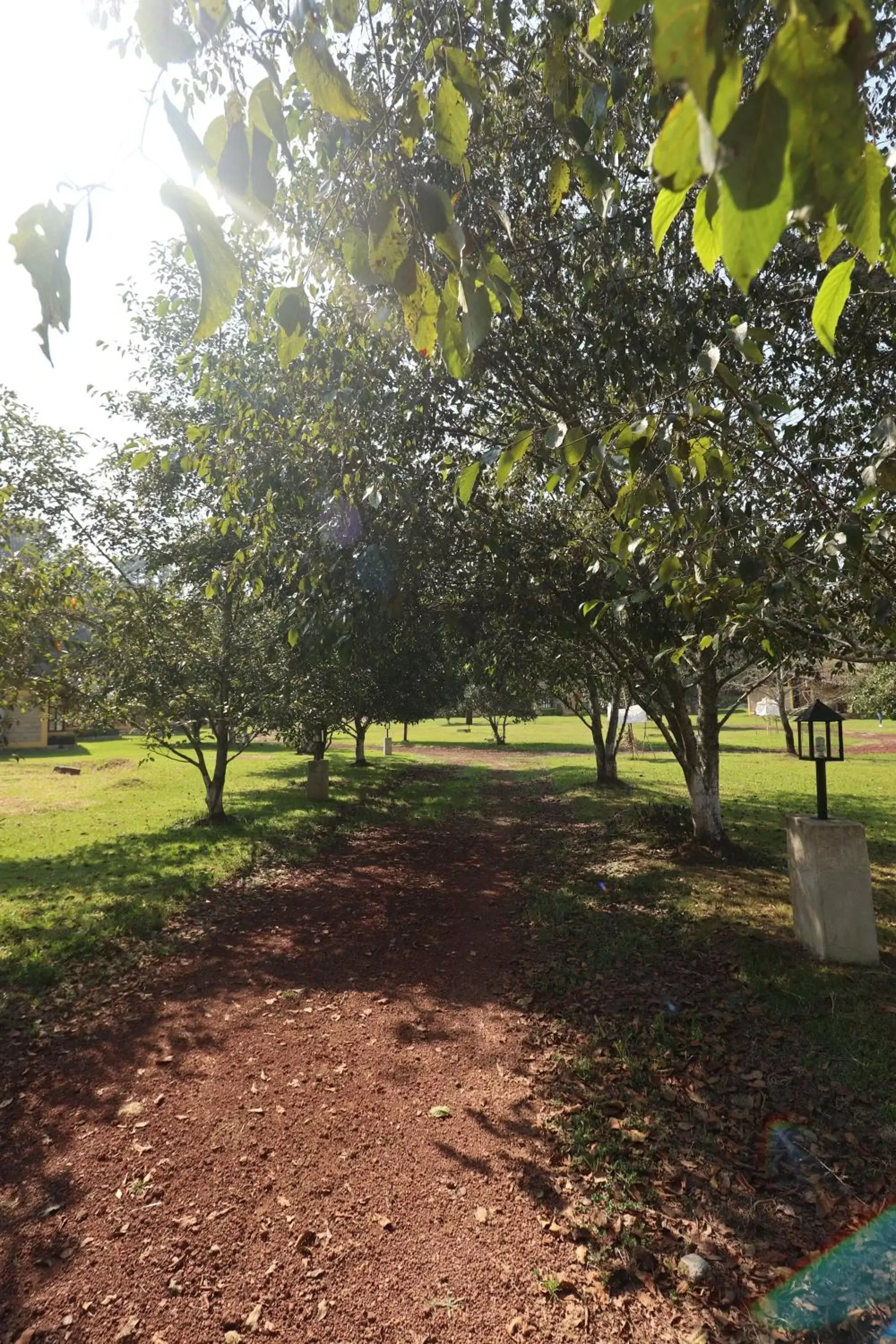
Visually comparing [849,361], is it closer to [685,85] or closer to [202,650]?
[685,85]

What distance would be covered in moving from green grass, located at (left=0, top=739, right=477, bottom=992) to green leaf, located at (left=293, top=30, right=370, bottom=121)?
7.28m

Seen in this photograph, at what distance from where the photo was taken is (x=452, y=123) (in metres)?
1.47

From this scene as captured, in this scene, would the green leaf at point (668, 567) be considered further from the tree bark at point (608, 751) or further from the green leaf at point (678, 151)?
the tree bark at point (608, 751)

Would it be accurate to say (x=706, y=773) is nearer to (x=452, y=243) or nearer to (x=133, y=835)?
(x=452, y=243)

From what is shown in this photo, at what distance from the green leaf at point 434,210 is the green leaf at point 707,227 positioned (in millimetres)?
619

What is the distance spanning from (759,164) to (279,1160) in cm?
478

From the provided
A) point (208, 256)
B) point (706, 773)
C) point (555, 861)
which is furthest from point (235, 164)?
point (555, 861)

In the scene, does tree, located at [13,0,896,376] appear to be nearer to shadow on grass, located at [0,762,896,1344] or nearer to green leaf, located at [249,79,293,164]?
green leaf, located at [249,79,293,164]

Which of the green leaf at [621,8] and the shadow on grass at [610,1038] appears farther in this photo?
the shadow on grass at [610,1038]

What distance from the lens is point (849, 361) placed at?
645cm

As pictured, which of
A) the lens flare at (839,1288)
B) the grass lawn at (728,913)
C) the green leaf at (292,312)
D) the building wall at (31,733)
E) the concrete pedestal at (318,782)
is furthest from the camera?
the building wall at (31,733)

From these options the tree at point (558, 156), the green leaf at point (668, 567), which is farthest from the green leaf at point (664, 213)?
the green leaf at point (668, 567)

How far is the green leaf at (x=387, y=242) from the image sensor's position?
163 centimetres

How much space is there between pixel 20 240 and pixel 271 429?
5515mm
